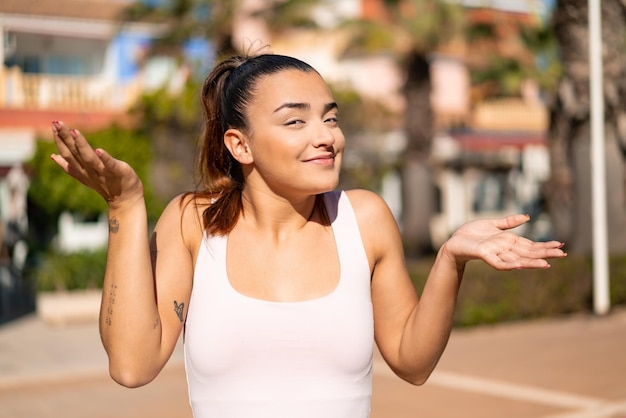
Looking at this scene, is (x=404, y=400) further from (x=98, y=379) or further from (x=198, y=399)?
(x=198, y=399)

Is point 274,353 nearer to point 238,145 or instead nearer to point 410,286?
point 410,286

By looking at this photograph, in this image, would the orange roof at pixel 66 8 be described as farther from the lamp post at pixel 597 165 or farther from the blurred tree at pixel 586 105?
the lamp post at pixel 597 165

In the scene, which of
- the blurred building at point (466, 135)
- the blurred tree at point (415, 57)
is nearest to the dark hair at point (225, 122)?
the blurred tree at point (415, 57)

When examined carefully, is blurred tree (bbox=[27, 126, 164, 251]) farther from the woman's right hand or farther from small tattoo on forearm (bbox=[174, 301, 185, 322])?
the woman's right hand

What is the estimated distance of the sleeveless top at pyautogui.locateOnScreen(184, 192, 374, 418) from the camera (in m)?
2.00

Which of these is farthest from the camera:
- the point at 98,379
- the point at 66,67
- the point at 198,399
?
the point at 66,67

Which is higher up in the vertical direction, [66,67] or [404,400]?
[66,67]

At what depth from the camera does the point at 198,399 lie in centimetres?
206

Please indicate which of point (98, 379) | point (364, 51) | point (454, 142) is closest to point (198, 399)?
point (98, 379)

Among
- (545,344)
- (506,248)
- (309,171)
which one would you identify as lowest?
(545,344)

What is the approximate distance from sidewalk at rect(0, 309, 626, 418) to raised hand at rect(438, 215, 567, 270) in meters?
5.29

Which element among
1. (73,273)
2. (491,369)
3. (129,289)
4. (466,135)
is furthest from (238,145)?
(466,135)

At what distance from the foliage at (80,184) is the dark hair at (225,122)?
13.4 metres

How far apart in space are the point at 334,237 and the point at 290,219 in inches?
4.5
